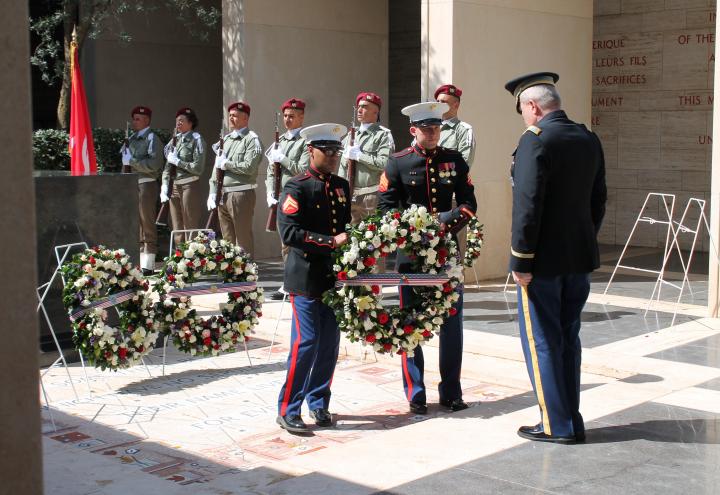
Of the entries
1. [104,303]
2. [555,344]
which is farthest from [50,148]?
[555,344]

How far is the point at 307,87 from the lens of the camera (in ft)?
48.7

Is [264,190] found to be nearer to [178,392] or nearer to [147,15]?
[147,15]

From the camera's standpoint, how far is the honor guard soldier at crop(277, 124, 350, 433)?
641cm

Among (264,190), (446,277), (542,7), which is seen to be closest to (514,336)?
(446,277)

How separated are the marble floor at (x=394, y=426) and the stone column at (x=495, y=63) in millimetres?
2844

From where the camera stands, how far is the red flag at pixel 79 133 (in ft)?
31.7

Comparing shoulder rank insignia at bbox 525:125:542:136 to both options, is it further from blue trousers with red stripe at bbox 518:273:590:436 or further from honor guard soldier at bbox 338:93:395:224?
honor guard soldier at bbox 338:93:395:224

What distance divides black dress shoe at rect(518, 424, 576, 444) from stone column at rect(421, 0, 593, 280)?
643 cm

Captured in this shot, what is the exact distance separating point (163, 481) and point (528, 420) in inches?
87.1

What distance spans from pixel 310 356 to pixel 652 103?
10.1 metres

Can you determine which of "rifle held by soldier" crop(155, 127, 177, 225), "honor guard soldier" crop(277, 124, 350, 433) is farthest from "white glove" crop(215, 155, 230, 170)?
"honor guard soldier" crop(277, 124, 350, 433)

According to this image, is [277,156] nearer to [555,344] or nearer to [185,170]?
[185,170]

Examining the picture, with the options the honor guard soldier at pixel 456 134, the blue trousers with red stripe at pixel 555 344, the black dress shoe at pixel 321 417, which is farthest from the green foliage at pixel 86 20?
the blue trousers with red stripe at pixel 555 344

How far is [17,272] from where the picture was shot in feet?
10.1
